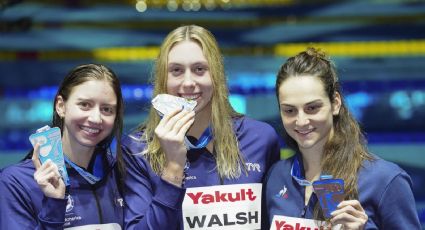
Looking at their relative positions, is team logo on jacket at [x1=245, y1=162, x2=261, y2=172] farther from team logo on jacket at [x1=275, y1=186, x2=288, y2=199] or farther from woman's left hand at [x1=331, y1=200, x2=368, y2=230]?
woman's left hand at [x1=331, y1=200, x2=368, y2=230]

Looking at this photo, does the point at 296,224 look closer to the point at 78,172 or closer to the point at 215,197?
the point at 215,197

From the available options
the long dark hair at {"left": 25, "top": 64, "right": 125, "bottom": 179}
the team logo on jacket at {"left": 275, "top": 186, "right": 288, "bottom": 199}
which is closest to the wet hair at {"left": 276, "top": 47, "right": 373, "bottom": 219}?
the team logo on jacket at {"left": 275, "top": 186, "right": 288, "bottom": 199}

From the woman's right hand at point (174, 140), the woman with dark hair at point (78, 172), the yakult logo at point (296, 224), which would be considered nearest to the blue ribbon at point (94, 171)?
the woman with dark hair at point (78, 172)

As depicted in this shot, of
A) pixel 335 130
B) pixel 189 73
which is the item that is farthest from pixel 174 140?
pixel 335 130

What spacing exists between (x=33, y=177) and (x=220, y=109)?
0.89m

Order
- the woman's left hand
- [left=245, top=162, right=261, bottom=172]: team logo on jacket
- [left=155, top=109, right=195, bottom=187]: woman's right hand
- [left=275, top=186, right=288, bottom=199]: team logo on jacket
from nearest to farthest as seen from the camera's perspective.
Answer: the woman's left hand
[left=155, top=109, right=195, bottom=187]: woman's right hand
[left=275, top=186, right=288, bottom=199]: team logo on jacket
[left=245, top=162, right=261, bottom=172]: team logo on jacket

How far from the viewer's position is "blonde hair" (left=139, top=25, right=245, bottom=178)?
3014 millimetres

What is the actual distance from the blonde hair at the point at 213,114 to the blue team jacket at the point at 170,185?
37 millimetres

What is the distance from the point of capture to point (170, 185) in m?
2.75

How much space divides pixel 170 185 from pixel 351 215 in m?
0.73

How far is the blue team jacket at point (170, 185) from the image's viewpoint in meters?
2.76

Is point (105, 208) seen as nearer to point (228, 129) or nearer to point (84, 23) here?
point (228, 129)

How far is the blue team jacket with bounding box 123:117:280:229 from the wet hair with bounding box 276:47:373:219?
343 mm

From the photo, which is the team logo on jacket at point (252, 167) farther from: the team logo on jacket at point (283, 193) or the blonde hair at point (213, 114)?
the team logo on jacket at point (283, 193)
